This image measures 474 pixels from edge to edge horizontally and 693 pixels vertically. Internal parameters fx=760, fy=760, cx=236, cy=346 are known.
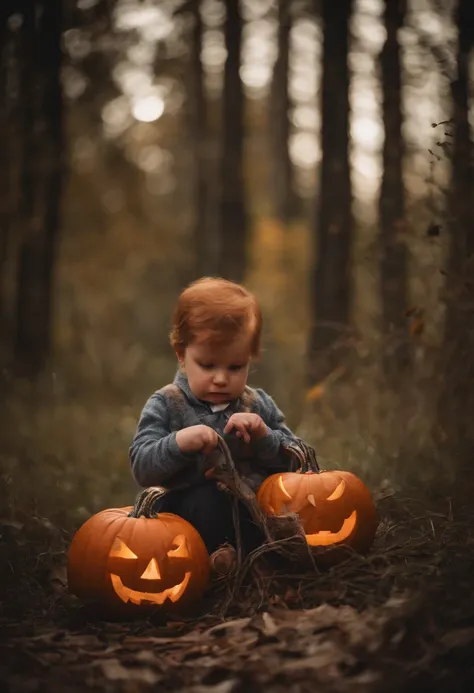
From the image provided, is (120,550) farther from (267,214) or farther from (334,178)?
(267,214)

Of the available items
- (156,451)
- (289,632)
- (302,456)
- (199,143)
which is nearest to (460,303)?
(302,456)

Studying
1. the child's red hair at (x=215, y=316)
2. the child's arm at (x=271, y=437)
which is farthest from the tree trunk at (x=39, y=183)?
the child's red hair at (x=215, y=316)

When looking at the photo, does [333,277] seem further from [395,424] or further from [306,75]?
[306,75]

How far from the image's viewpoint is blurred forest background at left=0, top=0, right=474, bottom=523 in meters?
4.77

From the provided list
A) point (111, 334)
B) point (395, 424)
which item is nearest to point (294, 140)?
point (111, 334)

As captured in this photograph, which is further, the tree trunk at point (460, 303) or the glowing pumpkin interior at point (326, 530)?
the tree trunk at point (460, 303)

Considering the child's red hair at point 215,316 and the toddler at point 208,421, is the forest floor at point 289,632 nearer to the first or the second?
the toddler at point 208,421

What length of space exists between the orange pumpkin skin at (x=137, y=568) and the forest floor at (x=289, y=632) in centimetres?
9

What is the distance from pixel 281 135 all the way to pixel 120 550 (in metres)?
13.3

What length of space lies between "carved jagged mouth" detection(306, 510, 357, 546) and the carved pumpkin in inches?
21.2

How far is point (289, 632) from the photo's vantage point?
9.18 ft

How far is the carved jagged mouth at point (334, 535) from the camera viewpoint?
3.47 metres

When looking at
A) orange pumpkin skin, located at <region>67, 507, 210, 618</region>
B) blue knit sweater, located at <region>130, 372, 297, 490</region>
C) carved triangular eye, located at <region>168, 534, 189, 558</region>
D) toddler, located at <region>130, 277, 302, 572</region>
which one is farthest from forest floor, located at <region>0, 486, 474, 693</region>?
blue knit sweater, located at <region>130, 372, 297, 490</region>

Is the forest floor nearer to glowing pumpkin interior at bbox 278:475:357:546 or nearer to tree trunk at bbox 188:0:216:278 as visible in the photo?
glowing pumpkin interior at bbox 278:475:357:546
